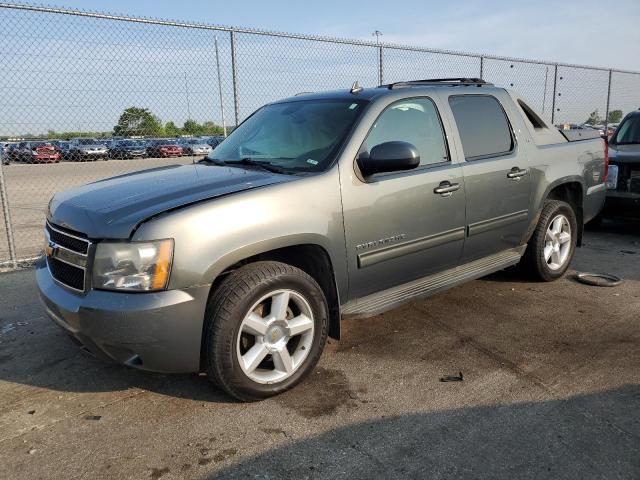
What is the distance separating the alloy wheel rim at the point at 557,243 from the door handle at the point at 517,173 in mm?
757

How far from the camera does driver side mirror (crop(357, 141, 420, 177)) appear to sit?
3.25 m

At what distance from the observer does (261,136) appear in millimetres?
3988

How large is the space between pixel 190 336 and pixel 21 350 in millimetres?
1843

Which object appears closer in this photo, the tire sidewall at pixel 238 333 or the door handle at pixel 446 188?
the tire sidewall at pixel 238 333

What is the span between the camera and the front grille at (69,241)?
2.78 meters

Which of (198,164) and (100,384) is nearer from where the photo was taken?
(100,384)

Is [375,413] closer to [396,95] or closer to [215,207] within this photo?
[215,207]

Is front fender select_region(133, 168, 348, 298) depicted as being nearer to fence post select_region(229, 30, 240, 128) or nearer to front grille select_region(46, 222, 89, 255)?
front grille select_region(46, 222, 89, 255)

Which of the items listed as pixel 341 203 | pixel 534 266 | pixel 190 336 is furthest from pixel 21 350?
pixel 534 266

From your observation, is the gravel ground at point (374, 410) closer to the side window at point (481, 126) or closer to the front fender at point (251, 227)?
the front fender at point (251, 227)

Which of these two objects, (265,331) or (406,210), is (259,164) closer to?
(406,210)

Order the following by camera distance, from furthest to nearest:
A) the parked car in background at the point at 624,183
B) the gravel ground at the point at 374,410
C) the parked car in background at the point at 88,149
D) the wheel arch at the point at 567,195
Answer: the parked car in background at the point at 88,149 < the parked car in background at the point at 624,183 < the wheel arch at the point at 567,195 < the gravel ground at the point at 374,410

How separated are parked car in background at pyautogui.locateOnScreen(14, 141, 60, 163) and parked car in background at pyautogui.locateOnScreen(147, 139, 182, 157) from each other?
1.49 meters

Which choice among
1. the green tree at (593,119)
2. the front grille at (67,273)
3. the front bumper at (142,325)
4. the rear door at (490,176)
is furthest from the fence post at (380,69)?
the green tree at (593,119)
